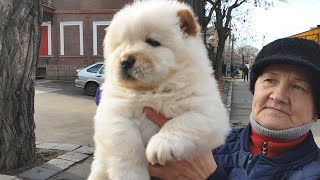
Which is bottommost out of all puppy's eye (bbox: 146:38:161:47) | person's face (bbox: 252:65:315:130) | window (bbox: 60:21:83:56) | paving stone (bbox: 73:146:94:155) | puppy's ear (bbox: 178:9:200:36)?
paving stone (bbox: 73:146:94:155)

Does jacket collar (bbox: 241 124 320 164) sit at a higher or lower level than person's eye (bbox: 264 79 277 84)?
lower

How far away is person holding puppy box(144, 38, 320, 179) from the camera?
2.36 m

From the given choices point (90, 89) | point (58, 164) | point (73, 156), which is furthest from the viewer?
point (90, 89)

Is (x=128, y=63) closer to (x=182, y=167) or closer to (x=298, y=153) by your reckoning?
(x=182, y=167)

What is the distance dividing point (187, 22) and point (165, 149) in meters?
0.86

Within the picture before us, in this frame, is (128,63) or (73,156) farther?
(73,156)

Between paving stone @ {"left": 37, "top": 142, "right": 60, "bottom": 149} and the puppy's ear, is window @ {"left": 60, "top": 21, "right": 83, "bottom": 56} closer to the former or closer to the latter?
paving stone @ {"left": 37, "top": 142, "right": 60, "bottom": 149}

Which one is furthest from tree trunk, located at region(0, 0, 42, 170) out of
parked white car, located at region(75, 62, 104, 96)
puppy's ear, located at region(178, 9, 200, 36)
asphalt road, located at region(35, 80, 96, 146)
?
parked white car, located at region(75, 62, 104, 96)

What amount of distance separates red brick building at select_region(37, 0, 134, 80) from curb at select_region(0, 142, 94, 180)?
22.1m

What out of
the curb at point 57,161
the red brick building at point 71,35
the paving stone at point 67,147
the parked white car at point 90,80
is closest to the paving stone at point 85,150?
the curb at point 57,161

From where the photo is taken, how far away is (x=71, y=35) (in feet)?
100

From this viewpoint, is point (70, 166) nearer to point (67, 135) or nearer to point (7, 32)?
point (7, 32)

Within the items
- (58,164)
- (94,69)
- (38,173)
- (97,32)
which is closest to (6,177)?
(38,173)

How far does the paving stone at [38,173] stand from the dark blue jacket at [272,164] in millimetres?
4235
